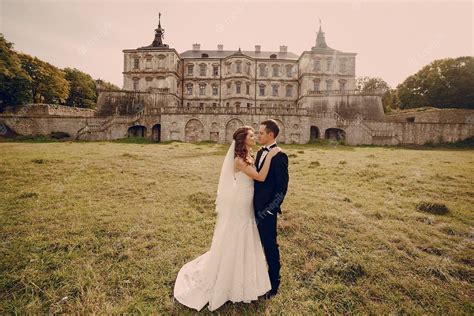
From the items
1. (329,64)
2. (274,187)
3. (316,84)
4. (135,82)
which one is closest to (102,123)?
(135,82)

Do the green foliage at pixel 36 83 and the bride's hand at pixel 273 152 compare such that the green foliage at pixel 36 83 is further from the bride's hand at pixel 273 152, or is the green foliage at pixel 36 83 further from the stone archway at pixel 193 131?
the bride's hand at pixel 273 152

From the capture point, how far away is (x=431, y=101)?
44.7m

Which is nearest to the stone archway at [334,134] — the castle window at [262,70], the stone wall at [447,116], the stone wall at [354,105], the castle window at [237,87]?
the stone wall at [354,105]

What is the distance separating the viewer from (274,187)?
3783 millimetres

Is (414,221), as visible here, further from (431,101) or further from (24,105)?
(431,101)

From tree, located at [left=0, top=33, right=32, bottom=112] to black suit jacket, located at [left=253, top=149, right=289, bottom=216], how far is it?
44648 mm

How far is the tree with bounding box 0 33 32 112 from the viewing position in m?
34.1

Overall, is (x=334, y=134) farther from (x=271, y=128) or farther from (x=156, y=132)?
(x=271, y=128)

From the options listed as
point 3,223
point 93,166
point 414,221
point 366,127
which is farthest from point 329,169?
point 366,127

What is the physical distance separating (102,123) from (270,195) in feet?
109

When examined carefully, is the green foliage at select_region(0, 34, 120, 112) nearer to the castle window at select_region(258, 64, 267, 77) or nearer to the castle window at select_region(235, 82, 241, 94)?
the castle window at select_region(235, 82, 241, 94)

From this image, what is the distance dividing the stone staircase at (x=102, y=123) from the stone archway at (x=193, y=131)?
639 cm

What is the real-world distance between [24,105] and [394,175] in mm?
44885

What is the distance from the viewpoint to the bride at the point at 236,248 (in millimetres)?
3729
